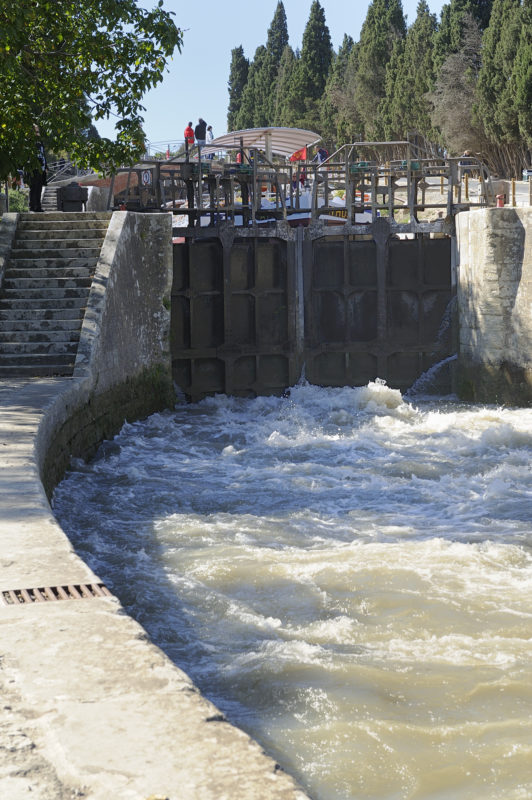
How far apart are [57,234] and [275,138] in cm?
1530

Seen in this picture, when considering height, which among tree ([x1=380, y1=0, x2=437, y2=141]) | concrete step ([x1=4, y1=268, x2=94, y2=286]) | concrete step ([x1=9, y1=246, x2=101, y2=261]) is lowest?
concrete step ([x1=4, y1=268, x2=94, y2=286])

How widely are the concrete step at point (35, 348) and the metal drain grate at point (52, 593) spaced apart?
6.74 m

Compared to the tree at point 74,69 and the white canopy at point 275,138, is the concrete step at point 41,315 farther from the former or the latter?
the white canopy at point 275,138

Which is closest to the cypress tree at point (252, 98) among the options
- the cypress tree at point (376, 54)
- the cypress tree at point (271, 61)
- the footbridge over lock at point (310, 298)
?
the cypress tree at point (271, 61)

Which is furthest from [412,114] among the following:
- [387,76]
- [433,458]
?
[433,458]

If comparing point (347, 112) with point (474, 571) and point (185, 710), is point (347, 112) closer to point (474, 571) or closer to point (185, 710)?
point (474, 571)

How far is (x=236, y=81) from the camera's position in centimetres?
8100

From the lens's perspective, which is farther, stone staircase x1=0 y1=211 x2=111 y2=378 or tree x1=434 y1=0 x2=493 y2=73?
tree x1=434 y1=0 x2=493 y2=73

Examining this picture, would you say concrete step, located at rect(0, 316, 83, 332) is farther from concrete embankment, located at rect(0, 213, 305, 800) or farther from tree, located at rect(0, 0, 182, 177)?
concrete embankment, located at rect(0, 213, 305, 800)

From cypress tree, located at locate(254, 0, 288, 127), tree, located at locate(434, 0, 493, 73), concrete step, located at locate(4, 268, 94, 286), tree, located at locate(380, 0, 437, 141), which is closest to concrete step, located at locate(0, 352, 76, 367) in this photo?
concrete step, located at locate(4, 268, 94, 286)

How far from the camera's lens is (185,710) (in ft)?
11.2

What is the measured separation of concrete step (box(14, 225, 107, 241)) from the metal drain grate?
29.0 ft

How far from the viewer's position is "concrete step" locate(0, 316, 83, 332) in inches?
449

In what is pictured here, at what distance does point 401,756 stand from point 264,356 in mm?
11262
